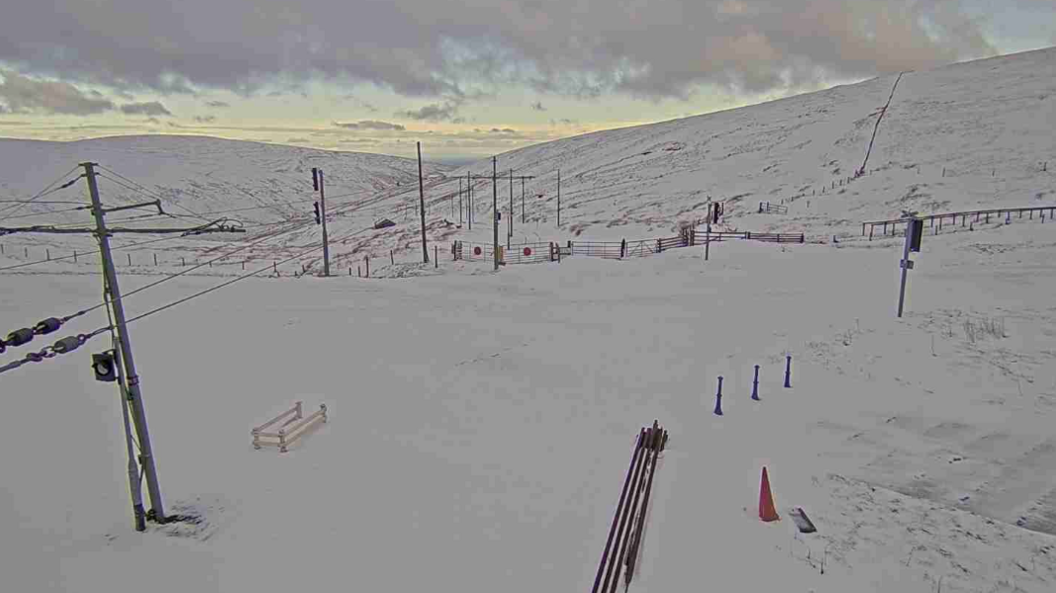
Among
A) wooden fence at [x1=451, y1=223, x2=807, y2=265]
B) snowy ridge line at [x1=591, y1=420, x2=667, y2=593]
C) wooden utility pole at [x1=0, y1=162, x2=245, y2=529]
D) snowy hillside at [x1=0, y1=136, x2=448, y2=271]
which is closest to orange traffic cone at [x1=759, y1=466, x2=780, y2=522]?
snowy ridge line at [x1=591, y1=420, x2=667, y2=593]

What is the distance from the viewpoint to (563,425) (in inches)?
524

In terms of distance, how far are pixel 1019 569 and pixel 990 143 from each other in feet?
185

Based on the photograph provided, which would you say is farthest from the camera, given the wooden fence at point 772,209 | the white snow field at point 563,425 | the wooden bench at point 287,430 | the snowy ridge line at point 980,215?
the wooden fence at point 772,209

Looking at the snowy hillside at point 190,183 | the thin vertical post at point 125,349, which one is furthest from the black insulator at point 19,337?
the snowy hillside at point 190,183

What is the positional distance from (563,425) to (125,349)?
26.7 ft

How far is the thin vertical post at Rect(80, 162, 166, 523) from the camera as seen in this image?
833 cm

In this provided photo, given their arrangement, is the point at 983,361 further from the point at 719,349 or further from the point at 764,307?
A: the point at 764,307

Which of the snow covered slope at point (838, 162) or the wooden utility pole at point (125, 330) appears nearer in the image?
the wooden utility pole at point (125, 330)

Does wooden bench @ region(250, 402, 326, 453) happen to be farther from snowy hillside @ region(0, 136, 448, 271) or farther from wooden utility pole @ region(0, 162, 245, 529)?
snowy hillside @ region(0, 136, 448, 271)

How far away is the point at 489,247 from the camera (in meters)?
43.4

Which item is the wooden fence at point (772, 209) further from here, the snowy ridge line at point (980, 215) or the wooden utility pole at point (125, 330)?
the wooden utility pole at point (125, 330)

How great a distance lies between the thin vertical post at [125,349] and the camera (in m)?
8.33

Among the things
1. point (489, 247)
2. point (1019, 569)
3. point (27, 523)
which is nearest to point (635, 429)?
point (1019, 569)

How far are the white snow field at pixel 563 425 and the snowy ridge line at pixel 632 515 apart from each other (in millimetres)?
210
